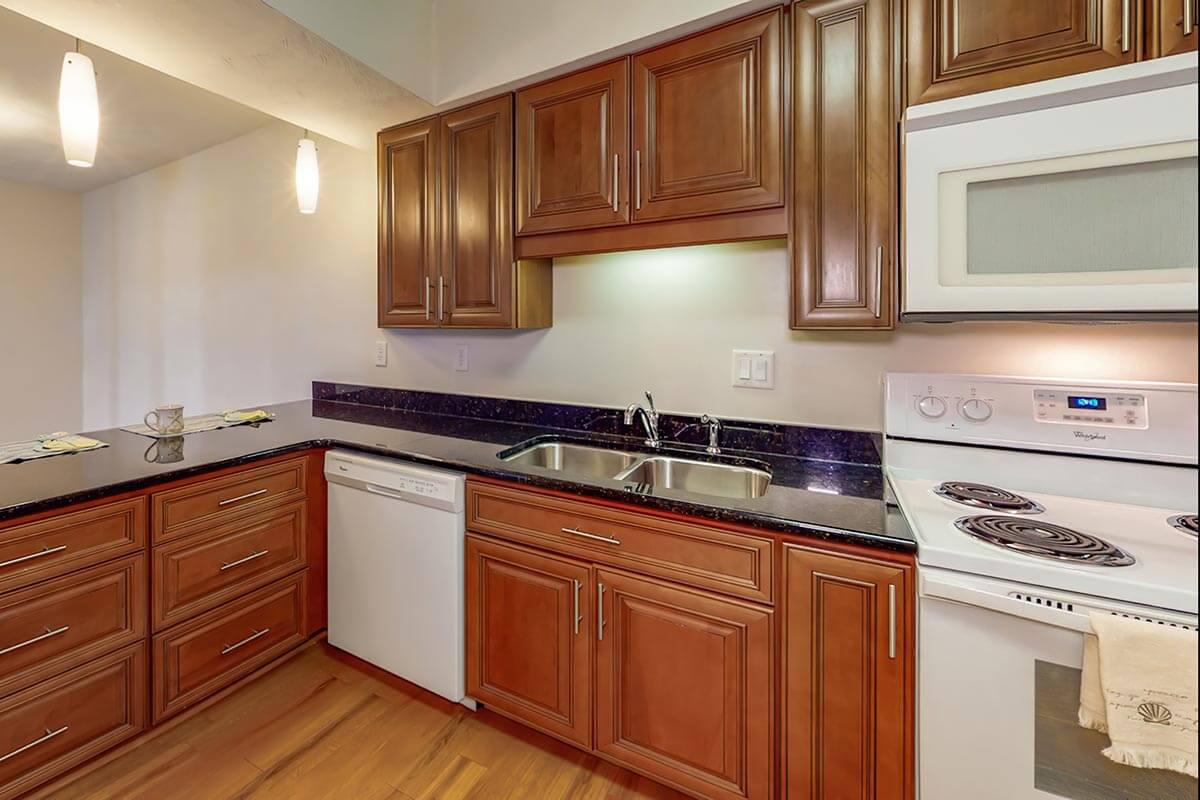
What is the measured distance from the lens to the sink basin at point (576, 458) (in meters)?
1.87

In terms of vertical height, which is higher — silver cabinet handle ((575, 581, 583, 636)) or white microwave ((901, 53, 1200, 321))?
white microwave ((901, 53, 1200, 321))

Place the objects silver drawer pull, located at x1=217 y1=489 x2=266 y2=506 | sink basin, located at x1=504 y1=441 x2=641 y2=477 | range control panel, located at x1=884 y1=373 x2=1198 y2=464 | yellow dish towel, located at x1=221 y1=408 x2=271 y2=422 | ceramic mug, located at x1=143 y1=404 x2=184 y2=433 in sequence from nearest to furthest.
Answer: range control panel, located at x1=884 y1=373 x2=1198 y2=464
silver drawer pull, located at x1=217 y1=489 x2=266 y2=506
sink basin, located at x1=504 y1=441 x2=641 y2=477
ceramic mug, located at x1=143 y1=404 x2=184 y2=433
yellow dish towel, located at x1=221 y1=408 x2=271 y2=422

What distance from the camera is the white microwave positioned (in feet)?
3.15

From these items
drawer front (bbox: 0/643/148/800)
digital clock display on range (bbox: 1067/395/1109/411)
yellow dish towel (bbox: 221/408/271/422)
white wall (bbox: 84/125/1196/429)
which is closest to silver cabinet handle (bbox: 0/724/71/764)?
drawer front (bbox: 0/643/148/800)

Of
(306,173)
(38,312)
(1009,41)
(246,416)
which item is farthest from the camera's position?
(38,312)

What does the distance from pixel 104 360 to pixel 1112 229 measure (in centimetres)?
556

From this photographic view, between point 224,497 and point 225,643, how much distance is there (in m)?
0.50

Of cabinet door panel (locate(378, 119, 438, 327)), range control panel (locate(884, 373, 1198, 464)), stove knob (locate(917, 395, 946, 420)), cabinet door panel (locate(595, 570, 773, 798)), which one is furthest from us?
cabinet door panel (locate(378, 119, 438, 327))

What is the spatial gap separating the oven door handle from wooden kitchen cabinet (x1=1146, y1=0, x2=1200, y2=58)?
110cm

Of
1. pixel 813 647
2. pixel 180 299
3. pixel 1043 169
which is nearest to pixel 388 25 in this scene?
pixel 1043 169

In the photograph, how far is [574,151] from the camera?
1.76 meters

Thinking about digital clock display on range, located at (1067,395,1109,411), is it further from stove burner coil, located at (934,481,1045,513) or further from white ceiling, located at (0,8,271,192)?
white ceiling, located at (0,8,271,192)

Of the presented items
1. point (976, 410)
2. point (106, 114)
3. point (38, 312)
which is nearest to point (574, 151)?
point (976, 410)

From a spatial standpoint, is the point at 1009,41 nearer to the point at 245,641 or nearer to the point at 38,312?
the point at 245,641
